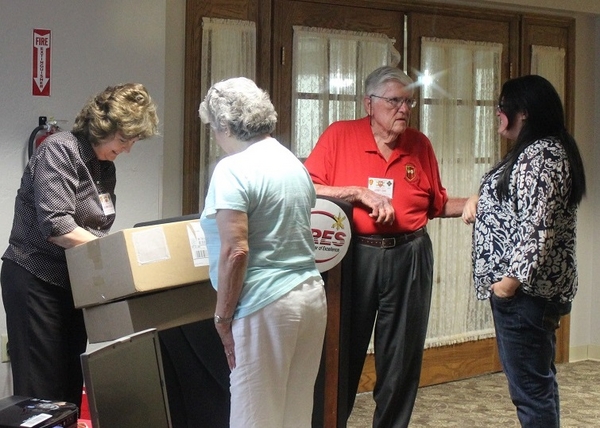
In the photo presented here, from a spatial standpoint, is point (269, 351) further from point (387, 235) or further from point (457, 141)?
point (457, 141)

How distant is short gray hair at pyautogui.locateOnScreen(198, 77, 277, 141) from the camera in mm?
2201

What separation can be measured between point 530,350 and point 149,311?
1.16 meters

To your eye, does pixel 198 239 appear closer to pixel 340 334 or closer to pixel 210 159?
pixel 340 334

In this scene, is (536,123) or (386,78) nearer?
(536,123)

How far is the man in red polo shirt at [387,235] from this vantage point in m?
2.97

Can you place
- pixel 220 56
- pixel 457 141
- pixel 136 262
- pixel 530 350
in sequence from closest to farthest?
pixel 136 262 < pixel 530 350 < pixel 220 56 < pixel 457 141

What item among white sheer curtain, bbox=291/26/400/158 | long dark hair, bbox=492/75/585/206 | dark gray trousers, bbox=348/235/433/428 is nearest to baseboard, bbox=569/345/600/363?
white sheer curtain, bbox=291/26/400/158

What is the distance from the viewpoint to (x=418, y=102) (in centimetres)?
429

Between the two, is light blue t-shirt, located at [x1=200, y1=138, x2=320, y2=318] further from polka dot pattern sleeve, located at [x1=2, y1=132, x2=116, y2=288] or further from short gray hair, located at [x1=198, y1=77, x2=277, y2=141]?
polka dot pattern sleeve, located at [x1=2, y1=132, x2=116, y2=288]

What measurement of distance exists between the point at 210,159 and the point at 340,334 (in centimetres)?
118

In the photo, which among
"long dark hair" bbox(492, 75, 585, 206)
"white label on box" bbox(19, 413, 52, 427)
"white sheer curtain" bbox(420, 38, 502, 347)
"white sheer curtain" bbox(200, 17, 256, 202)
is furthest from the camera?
"white sheer curtain" bbox(420, 38, 502, 347)

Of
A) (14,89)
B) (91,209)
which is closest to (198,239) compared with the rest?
(91,209)

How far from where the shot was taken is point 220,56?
12.2ft

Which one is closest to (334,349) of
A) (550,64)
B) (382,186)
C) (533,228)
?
(382,186)
